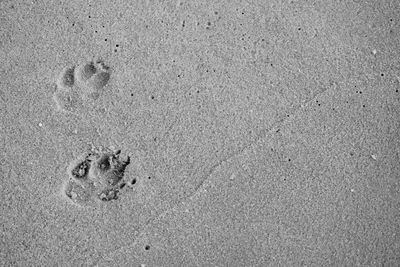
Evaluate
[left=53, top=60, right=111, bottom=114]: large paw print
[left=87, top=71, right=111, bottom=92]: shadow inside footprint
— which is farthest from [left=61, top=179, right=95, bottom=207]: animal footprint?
[left=87, top=71, right=111, bottom=92]: shadow inside footprint

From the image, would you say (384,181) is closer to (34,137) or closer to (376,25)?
(376,25)

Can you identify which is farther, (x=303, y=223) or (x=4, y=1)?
(x=4, y=1)

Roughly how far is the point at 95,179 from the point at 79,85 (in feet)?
1.79

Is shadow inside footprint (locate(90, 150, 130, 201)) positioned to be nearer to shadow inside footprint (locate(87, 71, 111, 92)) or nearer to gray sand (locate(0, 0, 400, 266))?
gray sand (locate(0, 0, 400, 266))

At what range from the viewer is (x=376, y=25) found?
244 cm

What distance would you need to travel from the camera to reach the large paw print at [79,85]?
2.34 metres

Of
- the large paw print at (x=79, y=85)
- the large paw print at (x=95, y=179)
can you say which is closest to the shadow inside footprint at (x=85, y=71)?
the large paw print at (x=79, y=85)

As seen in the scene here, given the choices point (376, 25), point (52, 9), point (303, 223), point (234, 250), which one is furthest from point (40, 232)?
point (376, 25)

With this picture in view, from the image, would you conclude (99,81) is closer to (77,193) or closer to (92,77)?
(92,77)

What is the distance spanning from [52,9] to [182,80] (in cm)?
89

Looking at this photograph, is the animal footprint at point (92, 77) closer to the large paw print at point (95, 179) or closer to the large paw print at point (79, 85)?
the large paw print at point (79, 85)

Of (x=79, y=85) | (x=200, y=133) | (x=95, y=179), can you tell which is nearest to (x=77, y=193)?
(x=95, y=179)

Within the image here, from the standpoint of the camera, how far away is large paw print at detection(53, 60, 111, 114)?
2.34 meters

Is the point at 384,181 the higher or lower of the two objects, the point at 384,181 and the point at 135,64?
the lower
